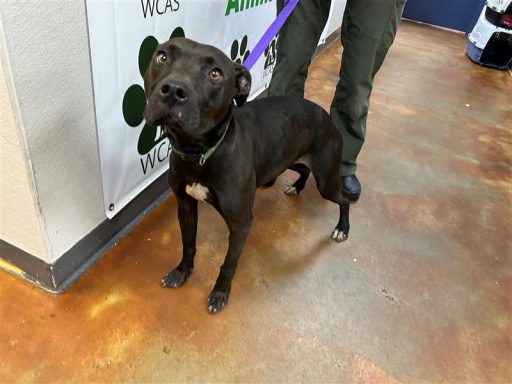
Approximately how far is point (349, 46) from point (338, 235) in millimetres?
953

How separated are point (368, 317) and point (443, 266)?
1.90ft

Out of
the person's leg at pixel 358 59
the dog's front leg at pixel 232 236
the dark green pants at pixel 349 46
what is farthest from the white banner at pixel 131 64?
the person's leg at pixel 358 59

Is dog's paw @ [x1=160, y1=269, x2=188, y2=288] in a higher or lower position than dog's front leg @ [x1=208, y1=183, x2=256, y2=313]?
lower

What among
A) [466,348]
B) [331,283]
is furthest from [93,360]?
[466,348]

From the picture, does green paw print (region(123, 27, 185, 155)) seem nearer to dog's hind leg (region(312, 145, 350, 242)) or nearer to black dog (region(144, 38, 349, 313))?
black dog (region(144, 38, 349, 313))

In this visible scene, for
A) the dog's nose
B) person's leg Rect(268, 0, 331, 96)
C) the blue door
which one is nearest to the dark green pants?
person's leg Rect(268, 0, 331, 96)

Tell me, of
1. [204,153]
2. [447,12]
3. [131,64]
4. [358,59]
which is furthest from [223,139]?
[447,12]

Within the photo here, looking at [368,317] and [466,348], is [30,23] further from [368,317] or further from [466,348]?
[466,348]

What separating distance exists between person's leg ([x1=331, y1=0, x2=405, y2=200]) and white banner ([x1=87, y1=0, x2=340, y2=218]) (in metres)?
0.67

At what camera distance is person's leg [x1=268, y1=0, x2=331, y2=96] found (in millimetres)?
2145

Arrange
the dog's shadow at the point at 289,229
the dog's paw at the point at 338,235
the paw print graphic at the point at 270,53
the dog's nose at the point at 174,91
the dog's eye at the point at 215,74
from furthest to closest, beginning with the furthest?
the paw print graphic at the point at 270,53, the dog's paw at the point at 338,235, the dog's shadow at the point at 289,229, the dog's eye at the point at 215,74, the dog's nose at the point at 174,91

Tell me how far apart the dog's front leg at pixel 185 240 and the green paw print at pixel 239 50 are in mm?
1198

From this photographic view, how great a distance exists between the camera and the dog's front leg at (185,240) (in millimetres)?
1694

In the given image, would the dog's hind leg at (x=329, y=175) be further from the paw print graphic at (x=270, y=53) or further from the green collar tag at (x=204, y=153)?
the paw print graphic at (x=270, y=53)
